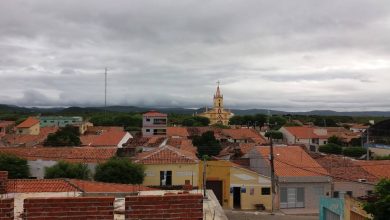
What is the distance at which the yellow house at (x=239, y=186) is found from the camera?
2931 cm

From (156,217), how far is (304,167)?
27.2 meters

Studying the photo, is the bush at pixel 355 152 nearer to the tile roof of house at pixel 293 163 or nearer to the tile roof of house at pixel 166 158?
the tile roof of house at pixel 293 163

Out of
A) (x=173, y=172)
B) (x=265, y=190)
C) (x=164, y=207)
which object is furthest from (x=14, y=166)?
(x=164, y=207)

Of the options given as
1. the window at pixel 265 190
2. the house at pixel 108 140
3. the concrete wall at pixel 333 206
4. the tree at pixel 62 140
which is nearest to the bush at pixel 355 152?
the house at pixel 108 140

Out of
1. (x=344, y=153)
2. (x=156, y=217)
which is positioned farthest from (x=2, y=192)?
(x=344, y=153)

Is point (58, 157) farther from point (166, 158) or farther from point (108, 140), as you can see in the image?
point (108, 140)

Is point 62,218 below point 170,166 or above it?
above

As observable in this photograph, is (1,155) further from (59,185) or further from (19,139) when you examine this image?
(19,139)

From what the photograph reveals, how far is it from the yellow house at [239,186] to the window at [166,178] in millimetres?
2160

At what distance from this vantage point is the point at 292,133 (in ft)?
264

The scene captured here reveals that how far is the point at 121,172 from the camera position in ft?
92.8

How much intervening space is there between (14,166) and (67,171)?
182 inches

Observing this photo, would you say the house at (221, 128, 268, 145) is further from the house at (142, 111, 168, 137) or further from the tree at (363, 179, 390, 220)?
the tree at (363, 179, 390, 220)

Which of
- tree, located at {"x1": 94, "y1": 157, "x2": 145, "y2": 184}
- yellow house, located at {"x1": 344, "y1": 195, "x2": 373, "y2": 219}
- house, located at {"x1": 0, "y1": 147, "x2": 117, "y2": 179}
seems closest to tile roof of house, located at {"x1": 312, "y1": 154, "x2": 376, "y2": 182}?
tree, located at {"x1": 94, "y1": 157, "x2": 145, "y2": 184}
